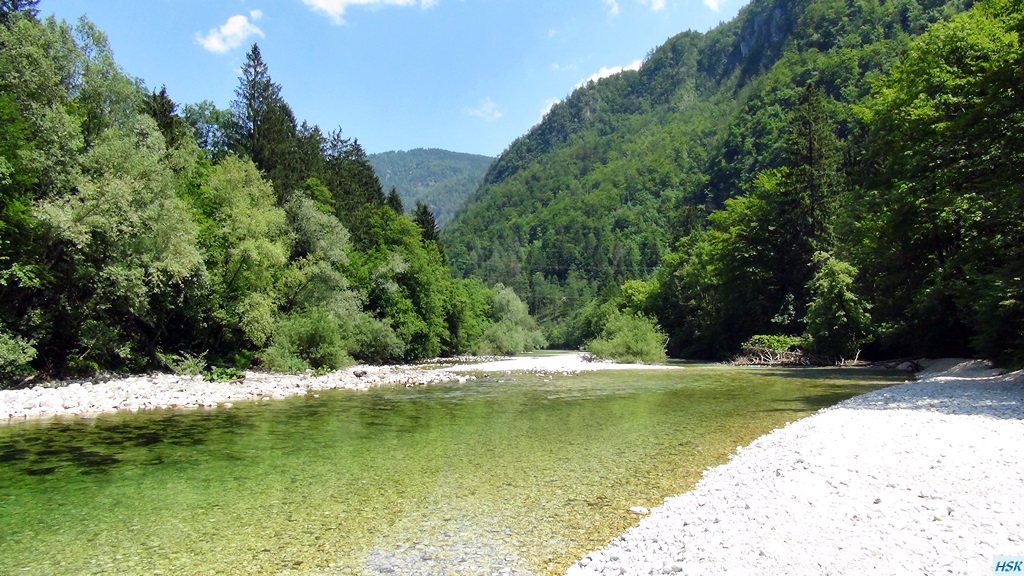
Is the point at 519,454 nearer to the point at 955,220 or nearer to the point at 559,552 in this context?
the point at 559,552

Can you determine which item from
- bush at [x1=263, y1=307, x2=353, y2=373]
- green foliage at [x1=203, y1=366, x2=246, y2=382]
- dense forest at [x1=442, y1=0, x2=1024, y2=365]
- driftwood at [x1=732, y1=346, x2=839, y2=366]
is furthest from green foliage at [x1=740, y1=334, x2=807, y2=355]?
green foliage at [x1=203, y1=366, x2=246, y2=382]

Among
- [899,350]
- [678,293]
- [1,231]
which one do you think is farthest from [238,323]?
[678,293]

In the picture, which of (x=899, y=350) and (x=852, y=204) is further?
(x=899, y=350)

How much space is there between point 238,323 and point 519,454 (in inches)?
909

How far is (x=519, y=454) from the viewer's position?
12.3m

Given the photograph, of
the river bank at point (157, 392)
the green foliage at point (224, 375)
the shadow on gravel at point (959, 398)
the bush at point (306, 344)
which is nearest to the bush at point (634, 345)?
the river bank at point (157, 392)

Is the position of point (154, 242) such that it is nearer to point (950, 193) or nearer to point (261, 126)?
point (261, 126)

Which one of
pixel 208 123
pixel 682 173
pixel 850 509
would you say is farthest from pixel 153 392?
pixel 682 173

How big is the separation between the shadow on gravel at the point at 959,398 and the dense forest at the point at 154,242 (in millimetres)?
26839

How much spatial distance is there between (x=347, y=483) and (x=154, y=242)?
19.8 m

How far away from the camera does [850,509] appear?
6.79 meters

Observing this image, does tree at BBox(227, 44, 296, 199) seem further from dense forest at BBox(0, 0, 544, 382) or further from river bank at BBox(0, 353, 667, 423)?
river bank at BBox(0, 353, 667, 423)

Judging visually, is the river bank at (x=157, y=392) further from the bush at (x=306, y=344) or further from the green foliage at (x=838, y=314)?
the green foliage at (x=838, y=314)

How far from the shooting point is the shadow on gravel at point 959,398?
42.6 ft
